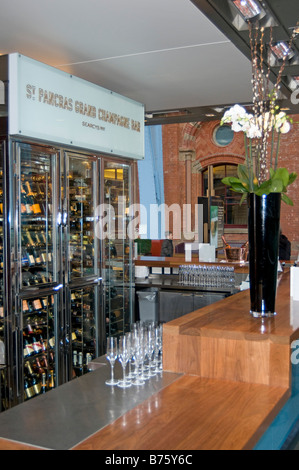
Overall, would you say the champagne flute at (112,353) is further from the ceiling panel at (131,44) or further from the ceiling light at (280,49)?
the ceiling light at (280,49)

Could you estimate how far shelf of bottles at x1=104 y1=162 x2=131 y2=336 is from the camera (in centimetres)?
549

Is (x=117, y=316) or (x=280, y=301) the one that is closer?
A: (x=280, y=301)

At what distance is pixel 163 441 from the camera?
1.80 m

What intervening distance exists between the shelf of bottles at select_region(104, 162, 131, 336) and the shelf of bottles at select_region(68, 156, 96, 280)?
0.25 meters

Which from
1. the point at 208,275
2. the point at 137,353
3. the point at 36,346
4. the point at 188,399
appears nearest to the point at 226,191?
the point at 208,275

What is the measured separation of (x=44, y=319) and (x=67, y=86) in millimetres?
2025

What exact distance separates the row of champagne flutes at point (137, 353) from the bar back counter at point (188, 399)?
0.19ft

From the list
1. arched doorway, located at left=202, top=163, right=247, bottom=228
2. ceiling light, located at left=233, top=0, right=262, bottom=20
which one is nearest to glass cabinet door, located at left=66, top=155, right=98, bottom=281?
ceiling light, located at left=233, top=0, right=262, bottom=20

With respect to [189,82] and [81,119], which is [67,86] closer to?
[81,119]

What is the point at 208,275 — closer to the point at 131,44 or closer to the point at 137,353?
the point at 131,44

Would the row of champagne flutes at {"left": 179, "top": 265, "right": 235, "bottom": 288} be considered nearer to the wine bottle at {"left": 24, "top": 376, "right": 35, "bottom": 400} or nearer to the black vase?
the wine bottle at {"left": 24, "top": 376, "right": 35, "bottom": 400}

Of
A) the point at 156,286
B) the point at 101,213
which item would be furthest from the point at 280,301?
the point at 156,286

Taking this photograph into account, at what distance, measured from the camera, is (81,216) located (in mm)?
5105

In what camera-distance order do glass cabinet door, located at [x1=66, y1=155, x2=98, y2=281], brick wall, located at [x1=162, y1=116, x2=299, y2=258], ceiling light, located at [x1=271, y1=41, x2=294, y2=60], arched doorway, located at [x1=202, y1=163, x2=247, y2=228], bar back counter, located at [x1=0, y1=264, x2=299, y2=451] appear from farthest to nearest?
arched doorway, located at [x1=202, y1=163, x2=247, y2=228]
brick wall, located at [x1=162, y1=116, x2=299, y2=258]
glass cabinet door, located at [x1=66, y1=155, x2=98, y2=281]
ceiling light, located at [x1=271, y1=41, x2=294, y2=60]
bar back counter, located at [x1=0, y1=264, x2=299, y2=451]
